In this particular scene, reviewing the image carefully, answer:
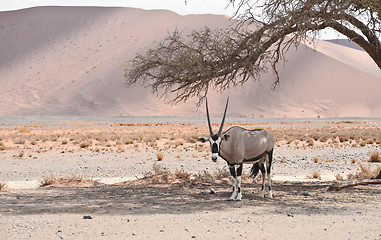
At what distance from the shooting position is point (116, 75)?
4518 inches

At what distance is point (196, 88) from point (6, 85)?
109213mm

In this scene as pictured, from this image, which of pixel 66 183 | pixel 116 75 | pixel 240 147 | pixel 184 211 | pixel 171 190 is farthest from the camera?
pixel 116 75

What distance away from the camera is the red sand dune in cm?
10812

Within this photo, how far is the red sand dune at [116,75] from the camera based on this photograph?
10812 centimetres

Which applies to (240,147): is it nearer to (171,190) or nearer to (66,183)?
(171,190)

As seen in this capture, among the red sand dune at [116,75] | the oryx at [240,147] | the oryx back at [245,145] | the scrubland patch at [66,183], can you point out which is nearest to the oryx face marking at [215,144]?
the oryx at [240,147]

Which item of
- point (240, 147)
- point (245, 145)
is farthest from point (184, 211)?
point (245, 145)

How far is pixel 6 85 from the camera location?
4486 inches

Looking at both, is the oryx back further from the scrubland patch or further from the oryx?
the scrubland patch

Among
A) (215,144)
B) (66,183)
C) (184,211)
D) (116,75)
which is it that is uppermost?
(116,75)

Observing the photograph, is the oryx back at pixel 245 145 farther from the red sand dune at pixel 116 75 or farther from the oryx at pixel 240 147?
the red sand dune at pixel 116 75

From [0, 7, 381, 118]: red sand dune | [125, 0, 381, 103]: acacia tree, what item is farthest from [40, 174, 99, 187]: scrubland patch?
[0, 7, 381, 118]: red sand dune

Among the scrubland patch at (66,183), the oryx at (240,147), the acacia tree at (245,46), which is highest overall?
the acacia tree at (245,46)

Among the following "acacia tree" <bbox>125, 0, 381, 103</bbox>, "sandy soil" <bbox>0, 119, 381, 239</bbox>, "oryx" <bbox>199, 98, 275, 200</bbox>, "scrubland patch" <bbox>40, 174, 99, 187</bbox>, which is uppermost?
"acacia tree" <bbox>125, 0, 381, 103</bbox>
